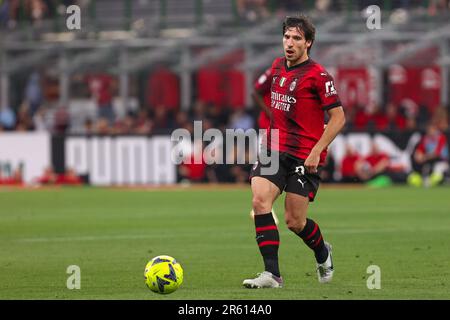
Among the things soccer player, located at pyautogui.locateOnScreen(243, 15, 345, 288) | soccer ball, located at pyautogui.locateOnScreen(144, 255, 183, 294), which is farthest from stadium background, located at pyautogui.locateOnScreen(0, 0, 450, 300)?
soccer ball, located at pyautogui.locateOnScreen(144, 255, 183, 294)

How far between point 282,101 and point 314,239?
1307mm

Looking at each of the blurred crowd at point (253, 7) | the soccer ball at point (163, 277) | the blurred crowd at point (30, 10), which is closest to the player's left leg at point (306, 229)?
the soccer ball at point (163, 277)

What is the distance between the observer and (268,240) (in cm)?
1015

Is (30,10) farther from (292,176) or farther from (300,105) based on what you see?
(292,176)

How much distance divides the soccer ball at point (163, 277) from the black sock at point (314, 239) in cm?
136

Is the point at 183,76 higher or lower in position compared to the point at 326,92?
lower

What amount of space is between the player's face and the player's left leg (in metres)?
1.25

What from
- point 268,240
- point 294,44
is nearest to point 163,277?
point 268,240

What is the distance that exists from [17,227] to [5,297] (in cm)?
785

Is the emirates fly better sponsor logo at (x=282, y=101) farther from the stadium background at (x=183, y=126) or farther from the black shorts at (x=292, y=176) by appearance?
the stadium background at (x=183, y=126)

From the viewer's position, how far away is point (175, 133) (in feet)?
94.0

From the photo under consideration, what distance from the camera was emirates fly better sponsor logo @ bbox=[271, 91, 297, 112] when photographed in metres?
10.4
